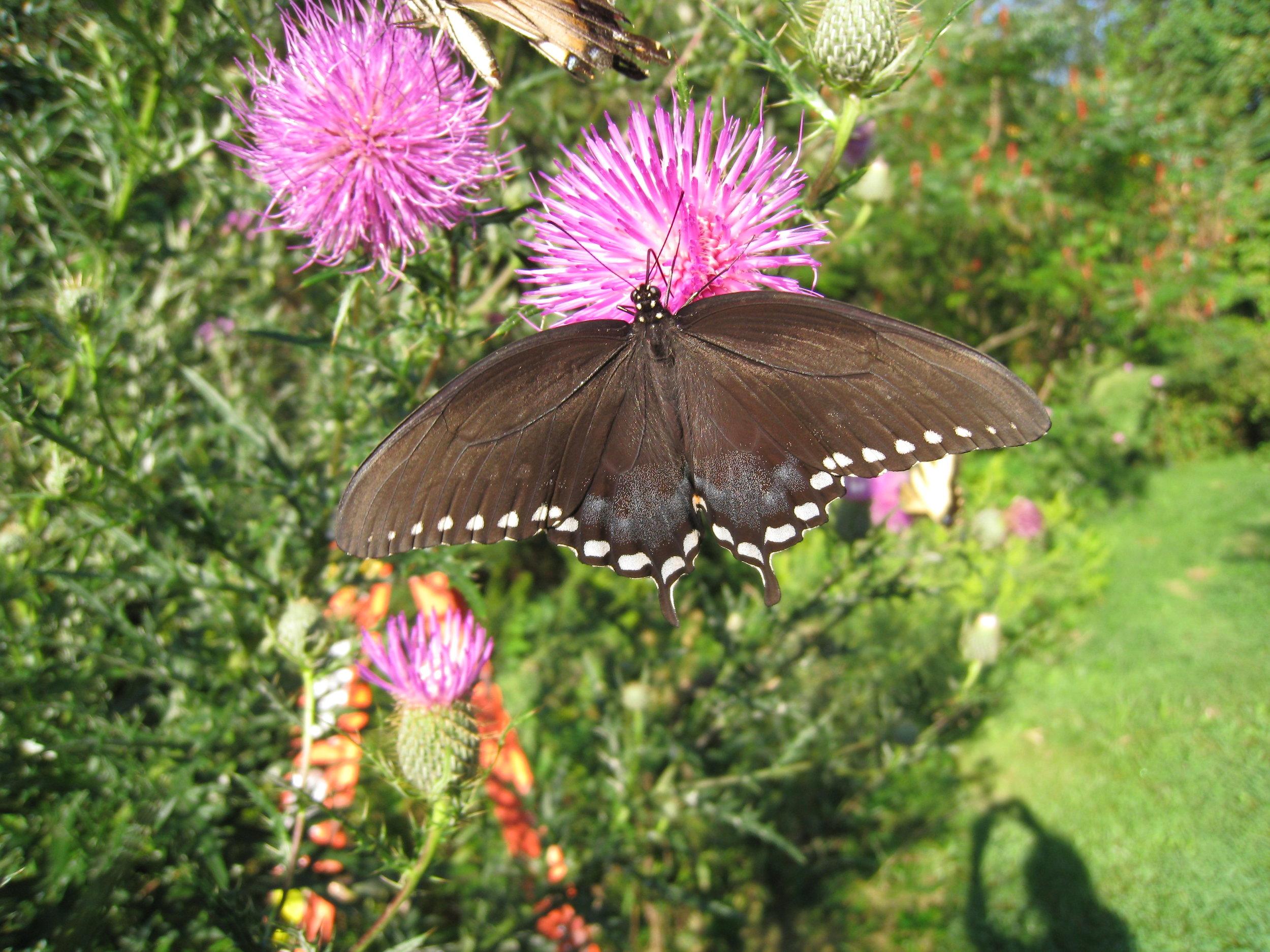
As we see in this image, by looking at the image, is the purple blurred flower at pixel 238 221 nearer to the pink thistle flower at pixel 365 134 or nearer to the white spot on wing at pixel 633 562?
the pink thistle flower at pixel 365 134

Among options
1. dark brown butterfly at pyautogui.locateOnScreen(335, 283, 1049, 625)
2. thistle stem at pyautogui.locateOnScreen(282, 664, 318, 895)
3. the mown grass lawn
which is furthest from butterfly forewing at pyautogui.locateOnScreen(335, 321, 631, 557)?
the mown grass lawn

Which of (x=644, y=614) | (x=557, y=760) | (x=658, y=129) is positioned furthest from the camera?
(x=644, y=614)

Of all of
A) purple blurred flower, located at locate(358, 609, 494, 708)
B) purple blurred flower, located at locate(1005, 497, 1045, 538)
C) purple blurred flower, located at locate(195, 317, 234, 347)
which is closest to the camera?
purple blurred flower, located at locate(358, 609, 494, 708)

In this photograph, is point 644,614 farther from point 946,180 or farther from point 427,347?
point 946,180

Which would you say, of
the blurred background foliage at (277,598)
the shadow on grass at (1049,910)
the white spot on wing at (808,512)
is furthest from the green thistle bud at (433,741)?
the shadow on grass at (1049,910)

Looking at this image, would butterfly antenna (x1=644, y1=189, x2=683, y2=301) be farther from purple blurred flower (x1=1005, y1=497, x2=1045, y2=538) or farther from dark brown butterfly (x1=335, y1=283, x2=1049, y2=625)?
purple blurred flower (x1=1005, y1=497, x2=1045, y2=538)

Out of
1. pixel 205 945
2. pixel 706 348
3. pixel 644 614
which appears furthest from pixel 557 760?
pixel 706 348
